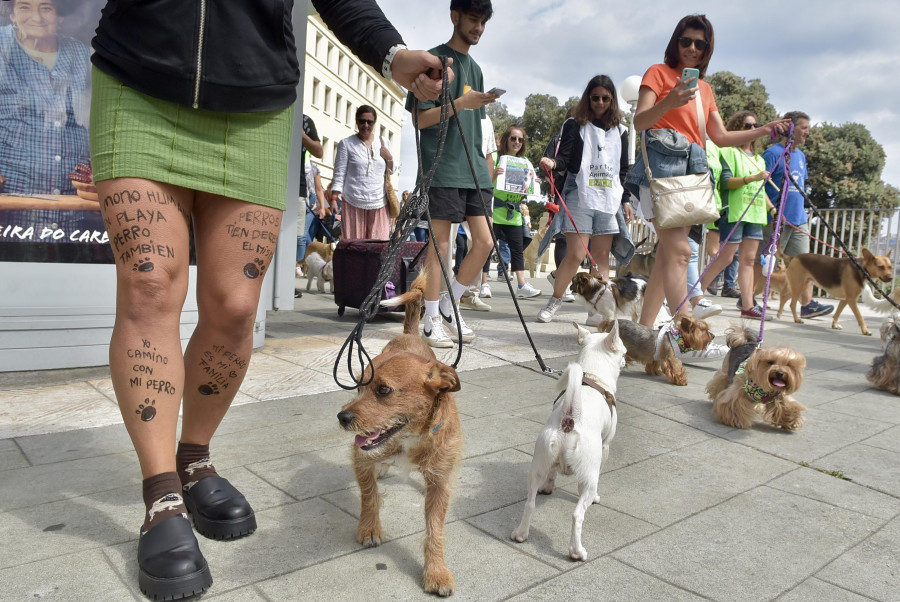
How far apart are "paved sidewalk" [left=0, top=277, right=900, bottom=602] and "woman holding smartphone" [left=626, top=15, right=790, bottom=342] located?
1206 millimetres

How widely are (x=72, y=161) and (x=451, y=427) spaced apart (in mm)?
3304

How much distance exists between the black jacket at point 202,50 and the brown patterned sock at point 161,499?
46.4 inches

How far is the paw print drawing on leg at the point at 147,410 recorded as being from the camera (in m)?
2.07

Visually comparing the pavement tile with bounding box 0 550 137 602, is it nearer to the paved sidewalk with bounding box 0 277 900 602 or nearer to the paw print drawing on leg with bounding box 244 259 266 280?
the paved sidewalk with bounding box 0 277 900 602

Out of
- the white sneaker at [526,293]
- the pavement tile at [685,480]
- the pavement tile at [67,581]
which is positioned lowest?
the pavement tile at [67,581]

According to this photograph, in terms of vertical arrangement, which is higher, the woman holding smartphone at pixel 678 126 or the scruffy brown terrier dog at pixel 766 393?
the woman holding smartphone at pixel 678 126

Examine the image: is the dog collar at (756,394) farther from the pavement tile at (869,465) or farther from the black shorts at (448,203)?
the black shorts at (448,203)

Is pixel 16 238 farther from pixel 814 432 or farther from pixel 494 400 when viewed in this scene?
pixel 814 432

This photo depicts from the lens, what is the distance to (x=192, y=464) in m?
2.44

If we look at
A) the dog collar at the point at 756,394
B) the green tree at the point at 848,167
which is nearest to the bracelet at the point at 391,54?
the dog collar at the point at 756,394

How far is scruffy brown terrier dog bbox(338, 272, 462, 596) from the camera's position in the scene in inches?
82.0

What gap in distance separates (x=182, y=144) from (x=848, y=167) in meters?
35.0

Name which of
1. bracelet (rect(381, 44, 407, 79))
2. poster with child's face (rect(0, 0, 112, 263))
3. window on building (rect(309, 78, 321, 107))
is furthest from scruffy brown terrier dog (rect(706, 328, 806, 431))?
window on building (rect(309, 78, 321, 107))

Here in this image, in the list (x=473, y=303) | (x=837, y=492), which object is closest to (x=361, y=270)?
(x=473, y=303)
